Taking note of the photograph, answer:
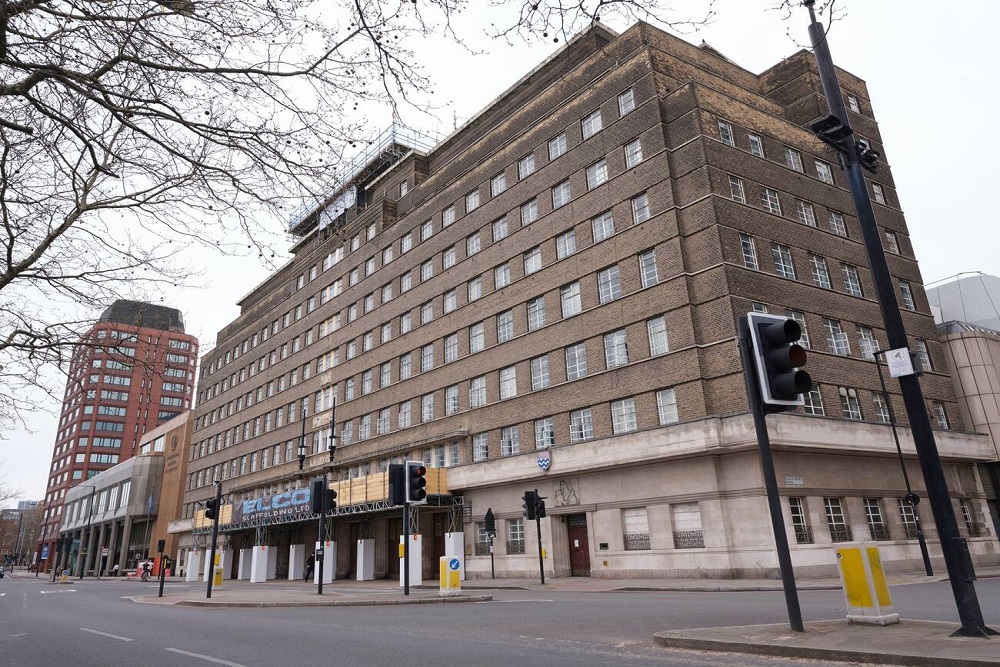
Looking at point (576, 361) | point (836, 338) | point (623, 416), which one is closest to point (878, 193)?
point (836, 338)

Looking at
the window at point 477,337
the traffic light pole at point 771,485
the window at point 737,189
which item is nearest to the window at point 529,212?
the window at point 477,337

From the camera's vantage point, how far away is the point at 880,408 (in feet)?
94.2

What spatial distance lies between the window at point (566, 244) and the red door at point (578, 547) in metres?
12.3

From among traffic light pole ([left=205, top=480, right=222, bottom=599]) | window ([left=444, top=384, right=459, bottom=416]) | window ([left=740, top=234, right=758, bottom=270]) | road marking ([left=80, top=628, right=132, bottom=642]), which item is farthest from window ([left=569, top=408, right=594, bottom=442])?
road marking ([left=80, top=628, right=132, bottom=642])

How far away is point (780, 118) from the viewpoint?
32750 mm

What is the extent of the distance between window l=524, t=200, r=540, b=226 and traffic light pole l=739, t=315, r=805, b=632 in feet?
89.4

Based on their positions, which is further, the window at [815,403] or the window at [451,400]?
the window at [451,400]

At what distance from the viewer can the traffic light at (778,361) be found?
23.9 ft

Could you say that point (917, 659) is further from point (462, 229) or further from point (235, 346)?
point (235, 346)

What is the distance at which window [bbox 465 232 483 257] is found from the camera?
124ft

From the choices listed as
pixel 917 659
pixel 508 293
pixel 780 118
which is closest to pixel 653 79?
pixel 780 118

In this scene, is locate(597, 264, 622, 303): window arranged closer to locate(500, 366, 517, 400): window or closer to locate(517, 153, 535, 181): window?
locate(500, 366, 517, 400): window

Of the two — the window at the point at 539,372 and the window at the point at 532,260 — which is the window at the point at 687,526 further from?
the window at the point at 532,260

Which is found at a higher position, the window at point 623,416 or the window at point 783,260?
the window at point 783,260
